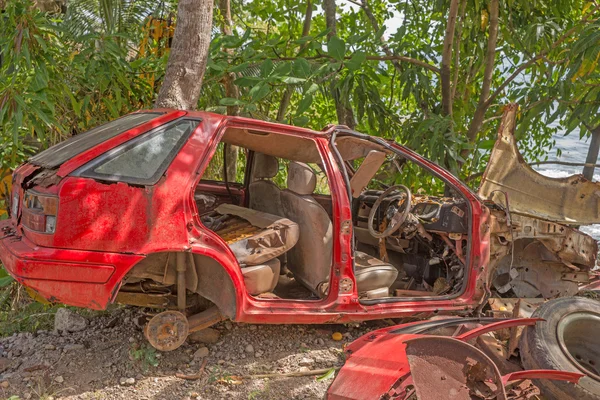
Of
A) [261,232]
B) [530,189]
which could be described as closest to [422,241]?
[530,189]

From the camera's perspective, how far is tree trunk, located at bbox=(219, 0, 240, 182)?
5.72 metres

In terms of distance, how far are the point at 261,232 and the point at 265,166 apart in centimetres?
113

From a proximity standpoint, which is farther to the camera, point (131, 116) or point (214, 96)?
point (214, 96)

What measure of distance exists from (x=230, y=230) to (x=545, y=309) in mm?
2274

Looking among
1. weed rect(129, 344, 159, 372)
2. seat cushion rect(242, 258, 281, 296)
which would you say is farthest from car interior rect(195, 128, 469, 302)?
weed rect(129, 344, 159, 372)

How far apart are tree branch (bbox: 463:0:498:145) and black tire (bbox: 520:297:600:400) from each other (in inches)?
151

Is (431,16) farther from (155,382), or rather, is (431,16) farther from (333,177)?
(155,382)

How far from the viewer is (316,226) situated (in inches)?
157

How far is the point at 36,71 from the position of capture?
4547mm

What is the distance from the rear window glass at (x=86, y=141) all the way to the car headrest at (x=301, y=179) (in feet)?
3.58

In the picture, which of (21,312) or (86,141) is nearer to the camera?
(86,141)

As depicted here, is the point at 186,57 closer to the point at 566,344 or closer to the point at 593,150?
the point at 566,344

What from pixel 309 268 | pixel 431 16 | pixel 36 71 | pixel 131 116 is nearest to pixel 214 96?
pixel 36 71

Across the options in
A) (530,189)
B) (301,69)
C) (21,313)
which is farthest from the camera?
(301,69)
